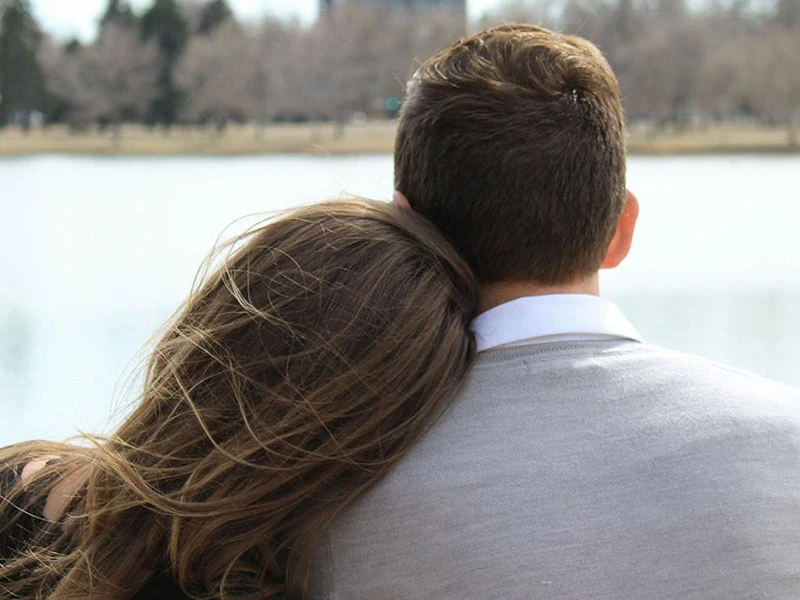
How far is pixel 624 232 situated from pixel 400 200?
222 millimetres

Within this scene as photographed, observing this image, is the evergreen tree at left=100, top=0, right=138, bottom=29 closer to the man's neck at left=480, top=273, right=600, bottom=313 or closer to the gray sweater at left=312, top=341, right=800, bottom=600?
the man's neck at left=480, top=273, right=600, bottom=313

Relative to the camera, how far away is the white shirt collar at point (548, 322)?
0.89 m

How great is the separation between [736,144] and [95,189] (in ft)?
28.3

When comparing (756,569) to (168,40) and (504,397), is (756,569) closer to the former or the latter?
(504,397)

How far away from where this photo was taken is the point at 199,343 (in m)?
0.88

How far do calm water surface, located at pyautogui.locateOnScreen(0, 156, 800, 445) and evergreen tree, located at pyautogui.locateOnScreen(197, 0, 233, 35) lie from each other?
1021 centimetres

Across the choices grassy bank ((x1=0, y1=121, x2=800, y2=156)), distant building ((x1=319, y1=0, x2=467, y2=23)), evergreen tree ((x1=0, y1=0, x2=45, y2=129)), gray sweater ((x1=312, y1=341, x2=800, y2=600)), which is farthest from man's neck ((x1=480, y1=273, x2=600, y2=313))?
distant building ((x1=319, y1=0, x2=467, y2=23))

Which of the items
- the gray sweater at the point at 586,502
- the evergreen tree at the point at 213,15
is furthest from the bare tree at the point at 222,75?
the gray sweater at the point at 586,502

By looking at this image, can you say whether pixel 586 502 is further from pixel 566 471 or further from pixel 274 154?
pixel 274 154

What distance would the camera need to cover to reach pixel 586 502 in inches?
31.5

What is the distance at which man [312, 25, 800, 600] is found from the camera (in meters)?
0.80

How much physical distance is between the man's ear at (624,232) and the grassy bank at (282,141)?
34.9 feet

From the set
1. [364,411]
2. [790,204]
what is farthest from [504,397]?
[790,204]


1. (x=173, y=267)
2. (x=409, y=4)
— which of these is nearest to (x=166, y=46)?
(x=409, y=4)
